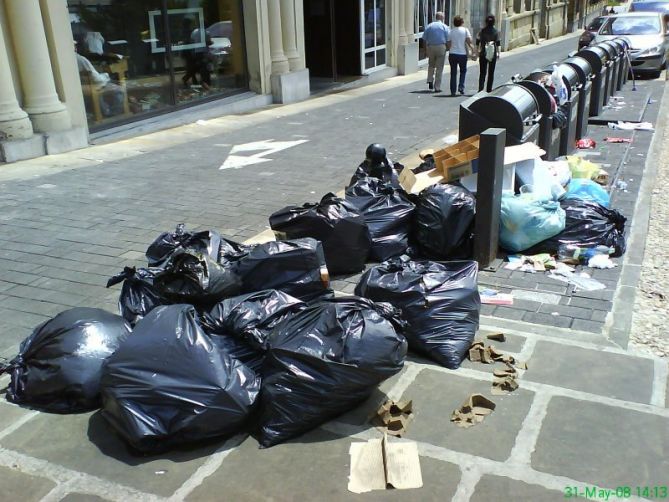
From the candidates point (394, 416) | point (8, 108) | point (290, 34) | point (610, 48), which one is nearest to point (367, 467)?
point (394, 416)

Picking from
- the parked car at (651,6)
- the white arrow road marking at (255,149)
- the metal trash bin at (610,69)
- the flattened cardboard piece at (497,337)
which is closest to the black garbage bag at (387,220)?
the flattened cardboard piece at (497,337)

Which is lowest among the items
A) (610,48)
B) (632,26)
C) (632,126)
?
(632,126)

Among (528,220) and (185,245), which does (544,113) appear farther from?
(185,245)

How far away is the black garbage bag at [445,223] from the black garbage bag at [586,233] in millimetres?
571

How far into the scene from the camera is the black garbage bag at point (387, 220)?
16.3 feet

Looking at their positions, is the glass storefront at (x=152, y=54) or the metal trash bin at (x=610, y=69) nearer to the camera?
the glass storefront at (x=152, y=54)

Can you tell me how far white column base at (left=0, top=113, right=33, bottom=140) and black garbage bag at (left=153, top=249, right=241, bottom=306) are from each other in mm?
6111

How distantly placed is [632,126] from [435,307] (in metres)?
8.24

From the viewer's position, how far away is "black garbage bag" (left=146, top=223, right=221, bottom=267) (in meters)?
3.85

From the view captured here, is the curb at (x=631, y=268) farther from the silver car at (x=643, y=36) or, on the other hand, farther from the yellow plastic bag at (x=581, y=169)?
the silver car at (x=643, y=36)

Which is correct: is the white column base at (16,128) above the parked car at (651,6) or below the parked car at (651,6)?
below

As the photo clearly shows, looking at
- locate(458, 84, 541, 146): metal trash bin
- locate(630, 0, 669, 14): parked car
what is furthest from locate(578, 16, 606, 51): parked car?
locate(458, 84, 541, 146): metal trash bin

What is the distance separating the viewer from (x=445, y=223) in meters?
4.89

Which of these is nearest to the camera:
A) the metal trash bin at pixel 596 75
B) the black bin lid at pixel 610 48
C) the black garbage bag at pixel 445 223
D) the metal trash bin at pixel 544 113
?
the black garbage bag at pixel 445 223
